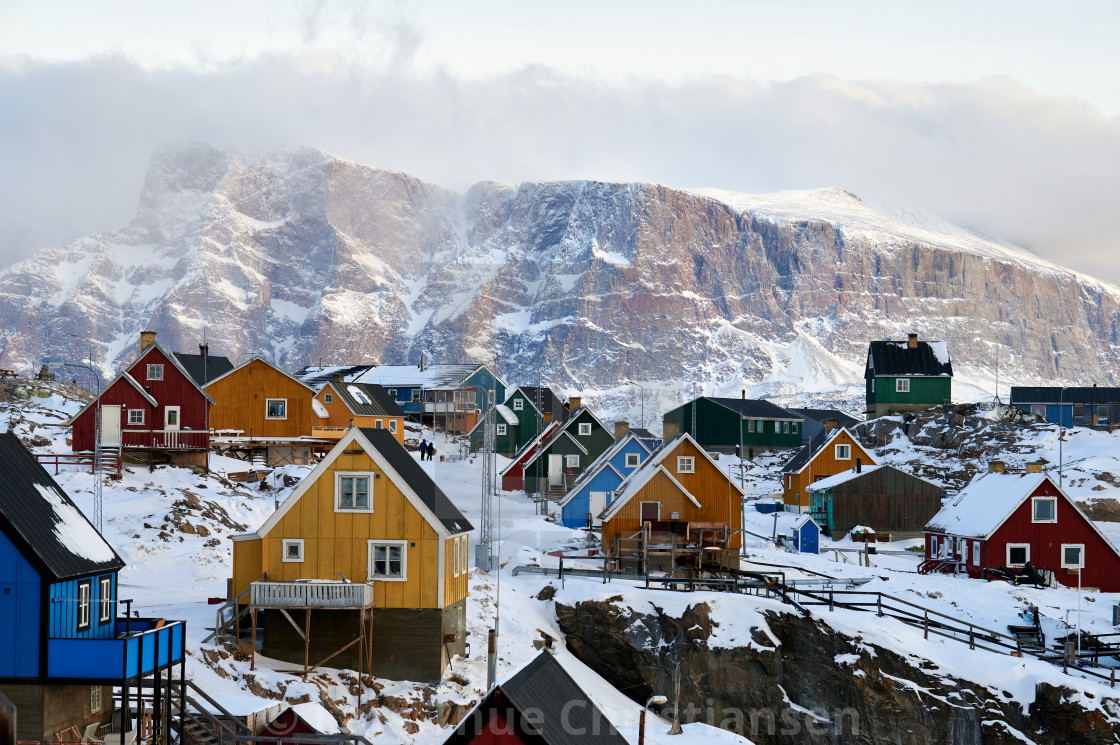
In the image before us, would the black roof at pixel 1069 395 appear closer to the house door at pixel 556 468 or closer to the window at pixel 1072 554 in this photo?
the house door at pixel 556 468

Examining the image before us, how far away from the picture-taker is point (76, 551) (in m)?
28.2

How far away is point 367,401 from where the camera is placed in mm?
92062

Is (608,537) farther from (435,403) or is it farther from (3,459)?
(435,403)

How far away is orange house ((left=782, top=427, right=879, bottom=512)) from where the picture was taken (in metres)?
85.1

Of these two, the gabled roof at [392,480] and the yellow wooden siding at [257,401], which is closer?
the gabled roof at [392,480]

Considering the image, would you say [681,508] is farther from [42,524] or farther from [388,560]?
[42,524]

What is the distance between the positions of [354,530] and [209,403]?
31.8 meters

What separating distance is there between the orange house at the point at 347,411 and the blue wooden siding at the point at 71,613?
50.9 metres

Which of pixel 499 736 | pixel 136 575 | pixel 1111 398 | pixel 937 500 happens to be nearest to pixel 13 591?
pixel 499 736

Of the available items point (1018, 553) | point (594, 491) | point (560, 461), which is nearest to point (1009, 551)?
point (1018, 553)

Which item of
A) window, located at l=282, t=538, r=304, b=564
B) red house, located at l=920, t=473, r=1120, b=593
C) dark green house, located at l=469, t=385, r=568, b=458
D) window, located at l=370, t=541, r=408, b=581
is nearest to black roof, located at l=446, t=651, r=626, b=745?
window, located at l=370, t=541, r=408, b=581

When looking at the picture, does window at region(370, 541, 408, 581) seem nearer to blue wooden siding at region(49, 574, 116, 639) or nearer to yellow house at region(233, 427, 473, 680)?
yellow house at region(233, 427, 473, 680)

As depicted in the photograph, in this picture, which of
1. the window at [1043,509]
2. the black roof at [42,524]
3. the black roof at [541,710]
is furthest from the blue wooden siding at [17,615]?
the window at [1043,509]

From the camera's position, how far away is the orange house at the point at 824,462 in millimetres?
85062
